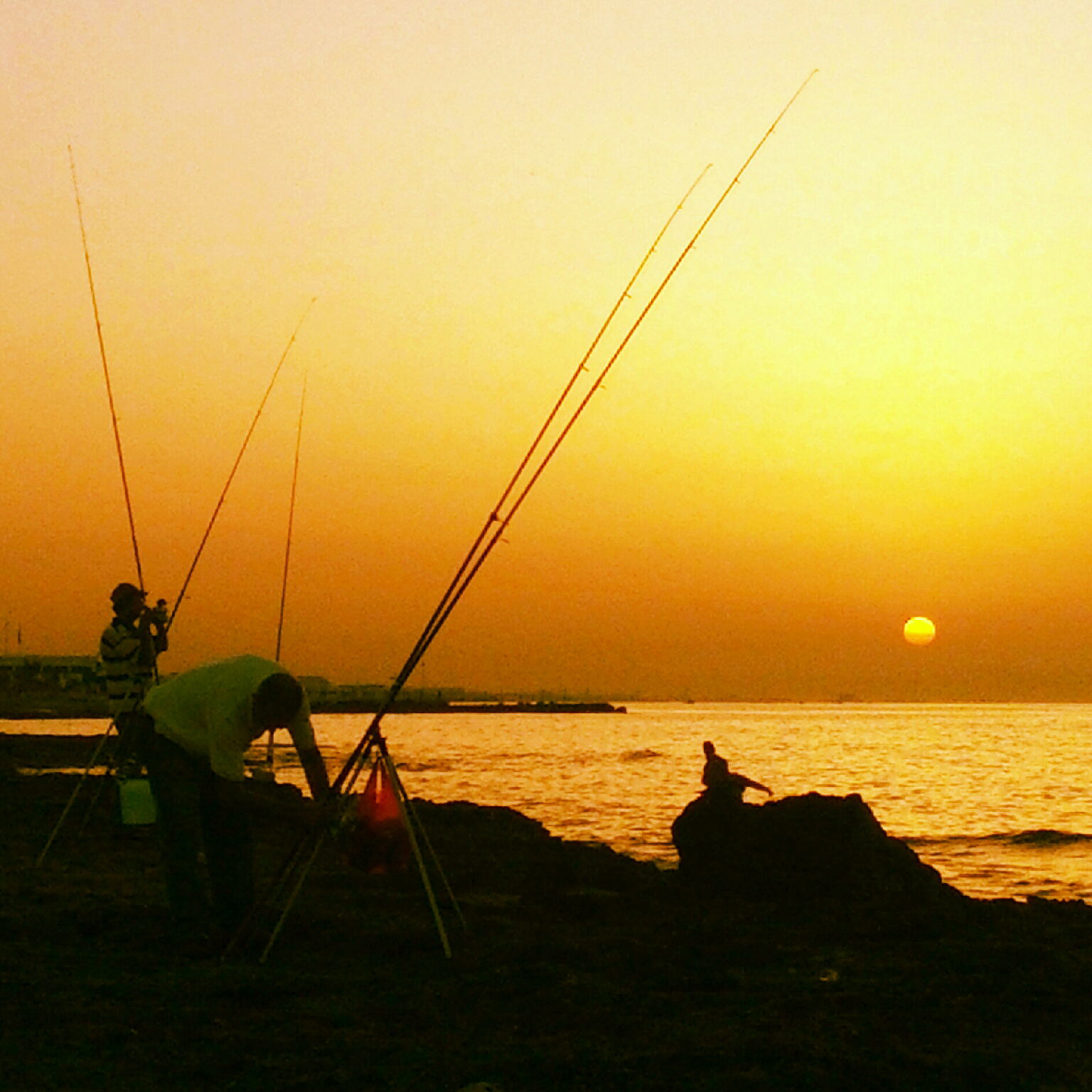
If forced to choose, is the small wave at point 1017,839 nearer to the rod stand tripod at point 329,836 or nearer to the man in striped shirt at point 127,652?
the man in striped shirt at point 127,652

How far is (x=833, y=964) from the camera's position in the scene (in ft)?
22.3

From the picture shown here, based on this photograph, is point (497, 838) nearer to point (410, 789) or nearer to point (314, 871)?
point (314, 871)

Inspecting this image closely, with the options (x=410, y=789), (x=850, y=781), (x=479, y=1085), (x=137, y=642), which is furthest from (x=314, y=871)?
(x=850, y=781)

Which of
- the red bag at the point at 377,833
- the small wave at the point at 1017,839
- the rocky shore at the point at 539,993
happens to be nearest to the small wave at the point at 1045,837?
the small wave at the point at 1017,839

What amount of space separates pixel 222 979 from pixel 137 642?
202 inches

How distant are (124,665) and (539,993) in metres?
5.93

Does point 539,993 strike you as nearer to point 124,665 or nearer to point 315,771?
point 315,771

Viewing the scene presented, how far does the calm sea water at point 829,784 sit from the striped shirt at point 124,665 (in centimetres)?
731

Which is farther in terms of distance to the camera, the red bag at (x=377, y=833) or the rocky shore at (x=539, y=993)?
the red bag at (x=377, y=833)

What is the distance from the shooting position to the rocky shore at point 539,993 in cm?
449

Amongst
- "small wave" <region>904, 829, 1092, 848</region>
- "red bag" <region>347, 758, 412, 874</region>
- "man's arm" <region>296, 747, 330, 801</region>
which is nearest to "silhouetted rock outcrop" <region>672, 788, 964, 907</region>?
"red bag" <region>347, 758, 412, 874</region>

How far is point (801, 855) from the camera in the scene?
407 inches

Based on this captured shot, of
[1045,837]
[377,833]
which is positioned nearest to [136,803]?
[377,833]

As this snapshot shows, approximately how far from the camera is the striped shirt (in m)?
10.5
